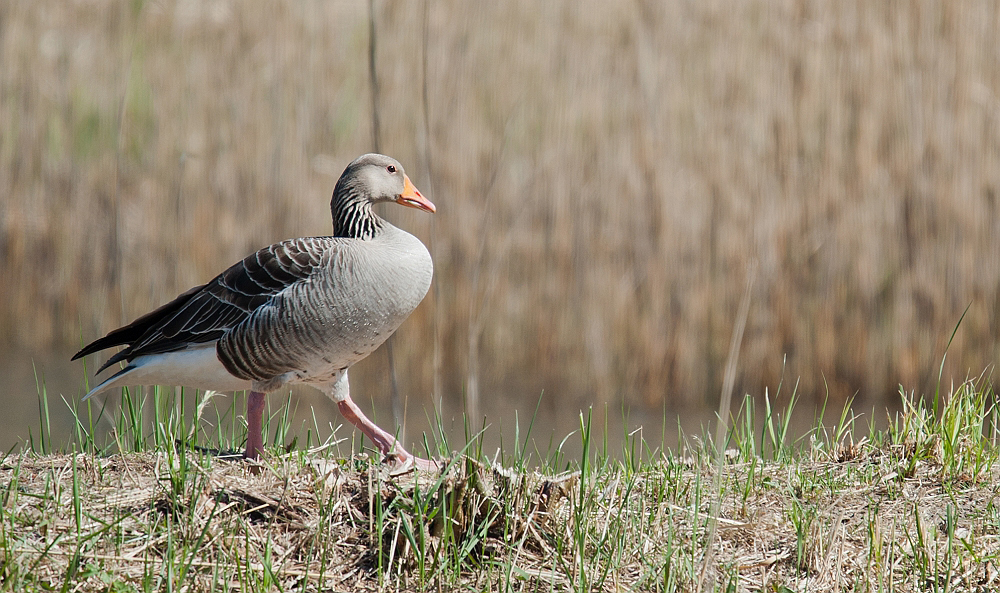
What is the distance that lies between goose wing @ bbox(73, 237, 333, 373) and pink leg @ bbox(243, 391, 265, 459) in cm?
36

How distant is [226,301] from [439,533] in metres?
1.81

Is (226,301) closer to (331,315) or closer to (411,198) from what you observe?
(331,315)

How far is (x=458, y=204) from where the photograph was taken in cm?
696

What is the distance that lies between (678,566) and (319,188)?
204 inches

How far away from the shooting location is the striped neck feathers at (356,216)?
4219 millimetres

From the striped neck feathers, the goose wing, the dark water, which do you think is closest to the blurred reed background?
the dark water

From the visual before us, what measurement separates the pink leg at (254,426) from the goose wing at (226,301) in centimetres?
36

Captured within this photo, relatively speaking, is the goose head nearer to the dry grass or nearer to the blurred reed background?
the dry grass

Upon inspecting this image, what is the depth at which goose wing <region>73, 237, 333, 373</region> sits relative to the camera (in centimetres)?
397

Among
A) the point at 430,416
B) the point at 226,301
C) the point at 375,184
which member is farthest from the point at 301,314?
the point at 430,416

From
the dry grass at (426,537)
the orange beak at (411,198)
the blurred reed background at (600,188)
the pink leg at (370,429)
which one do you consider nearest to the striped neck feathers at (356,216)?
the orange beak at (411,198)

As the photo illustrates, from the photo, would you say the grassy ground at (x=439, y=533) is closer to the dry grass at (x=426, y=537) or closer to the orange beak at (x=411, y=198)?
the dry grass at (x=426, y=537)

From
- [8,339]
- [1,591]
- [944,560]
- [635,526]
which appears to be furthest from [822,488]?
[8,339]

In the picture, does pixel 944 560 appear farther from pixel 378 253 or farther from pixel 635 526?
pixel 378 253
